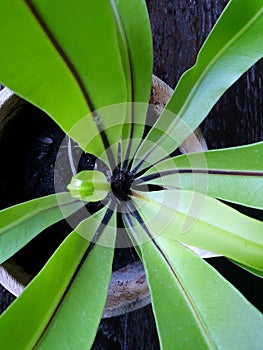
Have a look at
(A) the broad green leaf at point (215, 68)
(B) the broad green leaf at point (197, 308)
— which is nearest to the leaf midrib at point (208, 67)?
(A) the broad green leaf at point (215, 68)

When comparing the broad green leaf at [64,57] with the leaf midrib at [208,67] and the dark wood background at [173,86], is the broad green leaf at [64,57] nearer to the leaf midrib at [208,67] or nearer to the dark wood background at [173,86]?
the leaf midrib at [208,67]

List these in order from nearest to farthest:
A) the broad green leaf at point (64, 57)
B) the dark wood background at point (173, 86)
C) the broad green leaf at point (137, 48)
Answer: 1. the broad green leaf at point (64, 57)
2. the broad green leaf at point (137, 48)
3. the dark wood background at point (173, 86)

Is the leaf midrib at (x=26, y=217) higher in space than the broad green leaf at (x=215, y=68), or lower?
lower

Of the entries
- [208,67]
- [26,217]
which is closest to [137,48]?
[208,67]

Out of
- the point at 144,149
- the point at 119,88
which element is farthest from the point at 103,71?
the point at 144,149

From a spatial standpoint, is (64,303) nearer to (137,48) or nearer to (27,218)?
(27,218)

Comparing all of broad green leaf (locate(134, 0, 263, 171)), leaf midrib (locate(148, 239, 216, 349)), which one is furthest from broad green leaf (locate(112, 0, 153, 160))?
leaf midrib (locate(148, 239, 216, 349))
